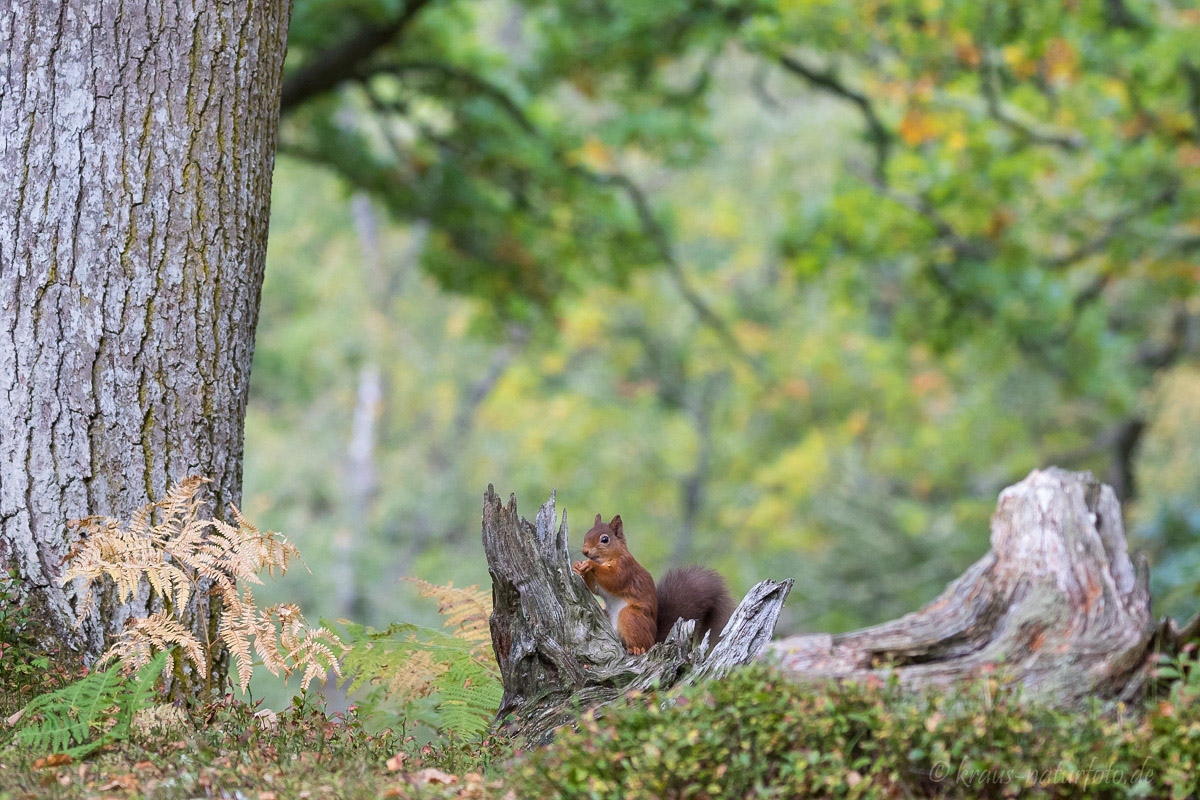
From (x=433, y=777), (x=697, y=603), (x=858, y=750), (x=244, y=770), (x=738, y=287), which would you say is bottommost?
(x=858, y=750)

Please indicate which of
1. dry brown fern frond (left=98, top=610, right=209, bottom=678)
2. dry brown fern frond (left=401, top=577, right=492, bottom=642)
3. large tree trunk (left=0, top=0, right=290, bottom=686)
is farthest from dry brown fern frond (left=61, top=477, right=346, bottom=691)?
dry brown fern frond (left=401, top=577, right=492, bottom=642)

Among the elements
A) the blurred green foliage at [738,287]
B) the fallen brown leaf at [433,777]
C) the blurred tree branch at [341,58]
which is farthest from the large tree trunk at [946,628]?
the blurred tree branch at [341,58]

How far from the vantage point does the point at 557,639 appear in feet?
10.6

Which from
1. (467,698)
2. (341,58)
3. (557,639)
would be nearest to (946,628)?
(557,639)

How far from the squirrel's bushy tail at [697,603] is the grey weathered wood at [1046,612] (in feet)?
0.74

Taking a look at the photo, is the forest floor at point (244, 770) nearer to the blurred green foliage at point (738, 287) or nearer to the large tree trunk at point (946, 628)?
the large tree trunk at point (946, 628)

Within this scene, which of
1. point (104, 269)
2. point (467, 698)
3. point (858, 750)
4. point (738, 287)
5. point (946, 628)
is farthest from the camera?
point (738, 287)

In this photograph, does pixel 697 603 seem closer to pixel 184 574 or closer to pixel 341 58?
pixel 184 574

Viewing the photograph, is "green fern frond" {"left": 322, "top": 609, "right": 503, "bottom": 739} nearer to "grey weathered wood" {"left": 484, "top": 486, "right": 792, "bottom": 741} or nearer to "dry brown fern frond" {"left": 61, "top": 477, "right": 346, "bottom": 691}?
"grey weathered wood" {"left": 484, "top": 486, "right": 792, "bottom": 741}

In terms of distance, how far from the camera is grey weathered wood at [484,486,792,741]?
3.07 metres

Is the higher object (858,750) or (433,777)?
(433,777)

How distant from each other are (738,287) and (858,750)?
25214mm

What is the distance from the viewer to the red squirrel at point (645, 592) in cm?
369

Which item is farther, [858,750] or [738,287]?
[738,287]
